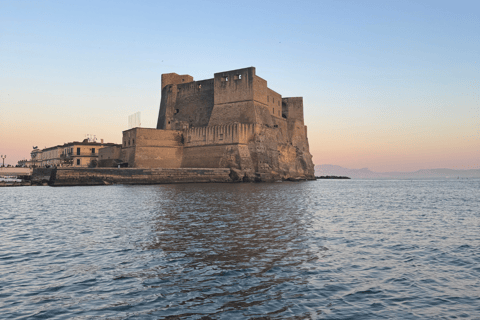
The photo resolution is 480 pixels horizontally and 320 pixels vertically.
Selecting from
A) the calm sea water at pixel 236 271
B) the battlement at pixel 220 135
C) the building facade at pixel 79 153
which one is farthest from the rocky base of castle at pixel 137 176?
the building facade at pixel 79 153

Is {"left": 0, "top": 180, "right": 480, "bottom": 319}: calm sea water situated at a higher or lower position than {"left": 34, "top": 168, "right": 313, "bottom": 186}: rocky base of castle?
lower

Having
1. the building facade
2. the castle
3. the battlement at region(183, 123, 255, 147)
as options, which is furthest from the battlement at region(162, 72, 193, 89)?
the building facade

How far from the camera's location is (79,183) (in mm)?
29375

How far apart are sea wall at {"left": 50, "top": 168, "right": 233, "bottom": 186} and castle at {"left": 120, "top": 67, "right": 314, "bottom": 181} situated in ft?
9.23

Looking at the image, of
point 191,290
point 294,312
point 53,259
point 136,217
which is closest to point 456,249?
point 294,312

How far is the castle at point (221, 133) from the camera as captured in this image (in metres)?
36.8

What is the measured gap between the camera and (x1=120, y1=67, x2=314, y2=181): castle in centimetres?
3675

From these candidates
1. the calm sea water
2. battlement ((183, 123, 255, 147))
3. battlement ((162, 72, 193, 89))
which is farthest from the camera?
battlement ((162, 72, 193, 89))

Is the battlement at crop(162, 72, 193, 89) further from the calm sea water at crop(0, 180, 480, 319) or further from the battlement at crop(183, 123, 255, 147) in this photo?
the calm sea water at crop(0, 180, 480, 319)

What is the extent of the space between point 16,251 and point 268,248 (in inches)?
193

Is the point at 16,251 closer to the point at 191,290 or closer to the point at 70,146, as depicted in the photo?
the point at 191,290

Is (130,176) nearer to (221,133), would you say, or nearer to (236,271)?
(221,133)

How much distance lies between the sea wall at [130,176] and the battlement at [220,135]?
12.6 ft

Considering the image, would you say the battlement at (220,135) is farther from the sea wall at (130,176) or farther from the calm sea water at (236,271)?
the calm sea water at (236,271)
